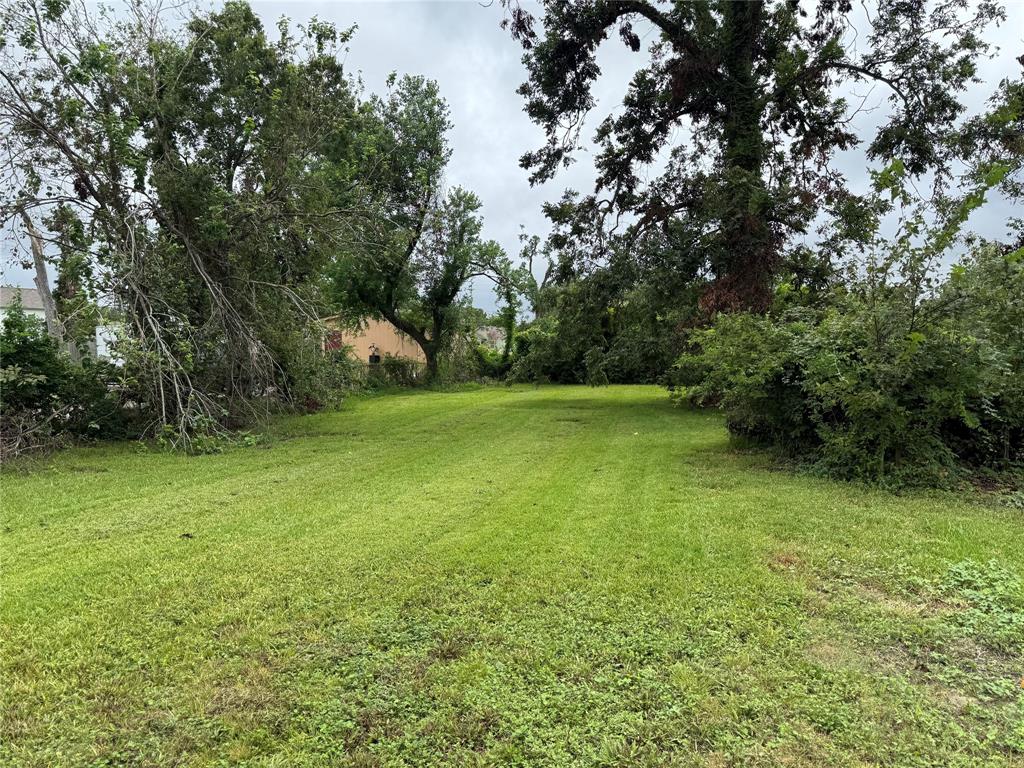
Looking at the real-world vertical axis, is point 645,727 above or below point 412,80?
below

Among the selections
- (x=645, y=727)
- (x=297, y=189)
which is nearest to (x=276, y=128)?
(x=297, y=189)

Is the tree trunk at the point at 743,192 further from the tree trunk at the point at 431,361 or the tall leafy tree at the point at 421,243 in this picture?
the tree trunk at the point at 431,361

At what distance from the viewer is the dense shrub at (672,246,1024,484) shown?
4867mm

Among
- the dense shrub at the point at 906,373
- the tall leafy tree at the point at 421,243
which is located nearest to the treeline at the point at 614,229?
the dense shrub at the point at 906,373

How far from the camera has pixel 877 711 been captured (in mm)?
2051

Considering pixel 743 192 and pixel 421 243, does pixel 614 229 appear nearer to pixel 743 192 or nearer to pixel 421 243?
pixel 743 192

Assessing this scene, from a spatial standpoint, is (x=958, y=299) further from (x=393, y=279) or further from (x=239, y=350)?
(x=393, y=279)

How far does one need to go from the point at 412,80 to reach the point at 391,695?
22.9 m

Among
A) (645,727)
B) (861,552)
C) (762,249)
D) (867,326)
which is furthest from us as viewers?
(762,249)

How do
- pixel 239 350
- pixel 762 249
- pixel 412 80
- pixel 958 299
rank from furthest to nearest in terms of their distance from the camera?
pixel 412 80 < pixel 762 249 < pixel 239 350 < pixel 958 299

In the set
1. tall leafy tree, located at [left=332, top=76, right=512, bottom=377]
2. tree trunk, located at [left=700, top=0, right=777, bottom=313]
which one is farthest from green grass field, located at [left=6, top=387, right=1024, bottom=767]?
tall leafy tree, located at [left=332, top=76, right=512, bottom=377]

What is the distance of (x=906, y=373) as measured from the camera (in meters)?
5.00

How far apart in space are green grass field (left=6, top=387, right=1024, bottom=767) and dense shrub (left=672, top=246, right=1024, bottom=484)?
0.65 meters

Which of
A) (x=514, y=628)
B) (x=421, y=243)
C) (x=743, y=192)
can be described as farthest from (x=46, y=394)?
(x=421, y=243)
